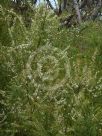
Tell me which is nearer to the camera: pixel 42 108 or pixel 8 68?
pixel 42 108

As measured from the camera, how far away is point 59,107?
2.96 metres

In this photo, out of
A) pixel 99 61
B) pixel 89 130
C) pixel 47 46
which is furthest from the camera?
pixel 99 61

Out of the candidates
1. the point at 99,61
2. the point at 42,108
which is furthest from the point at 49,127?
the point at 99,61

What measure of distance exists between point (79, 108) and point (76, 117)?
0.05 metres

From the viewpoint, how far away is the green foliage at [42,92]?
293cm

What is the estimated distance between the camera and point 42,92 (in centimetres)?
316

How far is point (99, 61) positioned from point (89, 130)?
2174 mm

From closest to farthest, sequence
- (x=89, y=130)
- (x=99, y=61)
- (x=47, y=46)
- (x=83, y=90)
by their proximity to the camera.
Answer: (x=89, y=130) < (x=83, y=90) < (x=47, y=46) < (x=99, y=61)

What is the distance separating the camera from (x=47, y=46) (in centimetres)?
336

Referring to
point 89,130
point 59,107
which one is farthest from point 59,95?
point 89,130

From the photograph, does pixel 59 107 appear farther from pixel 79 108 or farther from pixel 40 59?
pixel 40 59

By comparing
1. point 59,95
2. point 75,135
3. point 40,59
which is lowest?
point 75,135

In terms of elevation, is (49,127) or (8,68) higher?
(8,68)

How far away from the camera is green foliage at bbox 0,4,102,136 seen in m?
2.93
